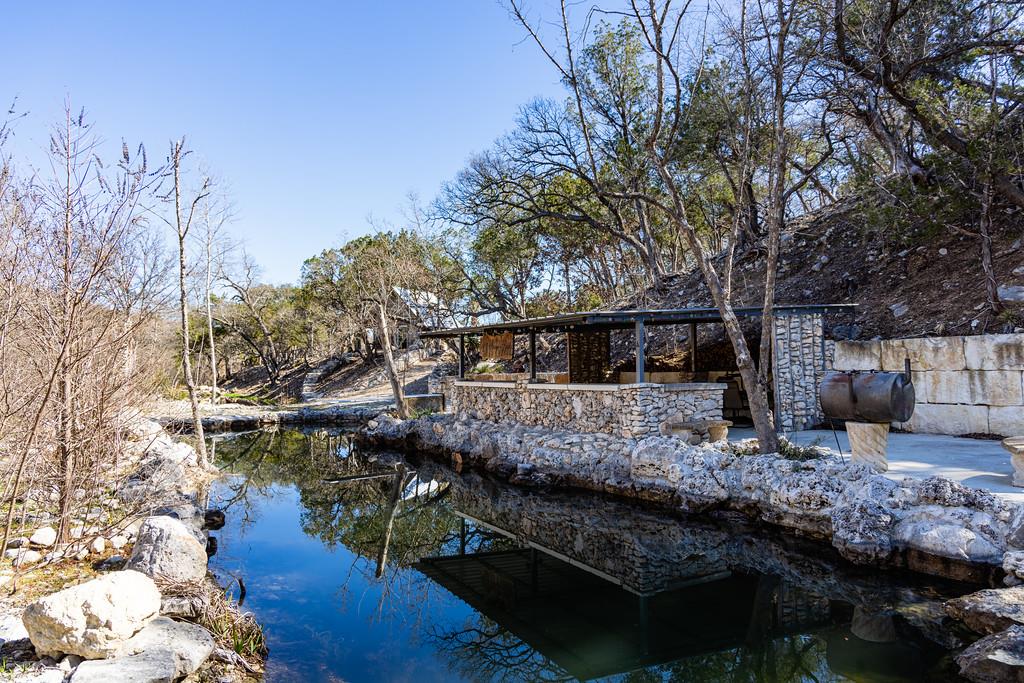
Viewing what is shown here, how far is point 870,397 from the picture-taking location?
7.99 metres

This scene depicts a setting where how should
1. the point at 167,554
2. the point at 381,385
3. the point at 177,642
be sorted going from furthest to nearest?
the point at 381,385, the point at 167,554, the point at 177,642

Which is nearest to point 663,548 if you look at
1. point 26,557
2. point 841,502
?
point 841,502

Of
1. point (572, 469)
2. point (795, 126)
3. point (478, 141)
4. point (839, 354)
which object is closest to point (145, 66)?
point (572, 469)

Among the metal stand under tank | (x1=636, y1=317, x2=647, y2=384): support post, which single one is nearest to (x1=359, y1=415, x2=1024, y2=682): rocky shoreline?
the metal stand under tank

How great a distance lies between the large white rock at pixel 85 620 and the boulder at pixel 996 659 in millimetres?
6182

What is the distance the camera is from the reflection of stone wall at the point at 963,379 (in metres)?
9.70

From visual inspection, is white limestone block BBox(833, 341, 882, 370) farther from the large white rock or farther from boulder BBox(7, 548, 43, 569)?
boulder BBox(7, 548, 43, 569)

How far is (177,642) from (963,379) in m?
11.8

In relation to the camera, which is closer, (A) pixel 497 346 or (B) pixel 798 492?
(B) pixel 798 492

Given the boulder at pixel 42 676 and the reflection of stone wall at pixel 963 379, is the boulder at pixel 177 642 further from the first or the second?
the reflection of stone wall at pixel 963 379

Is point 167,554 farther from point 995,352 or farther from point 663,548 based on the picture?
point 995,352

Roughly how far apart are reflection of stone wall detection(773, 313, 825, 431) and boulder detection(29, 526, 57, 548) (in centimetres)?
1140

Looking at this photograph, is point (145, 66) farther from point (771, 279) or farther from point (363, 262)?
point (363, 262)

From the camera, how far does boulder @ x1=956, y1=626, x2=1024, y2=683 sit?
4.26m
